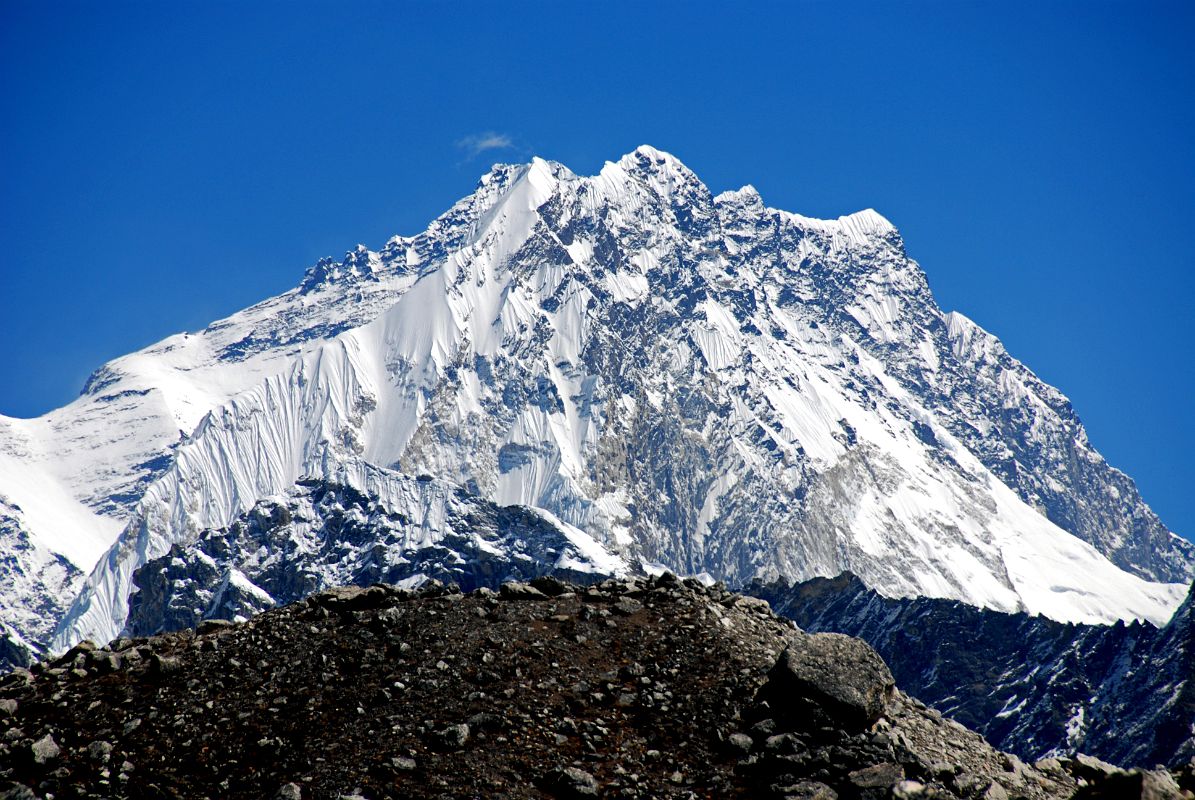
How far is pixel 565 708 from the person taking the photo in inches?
1236

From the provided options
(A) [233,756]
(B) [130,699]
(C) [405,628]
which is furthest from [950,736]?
(B) [130,699]

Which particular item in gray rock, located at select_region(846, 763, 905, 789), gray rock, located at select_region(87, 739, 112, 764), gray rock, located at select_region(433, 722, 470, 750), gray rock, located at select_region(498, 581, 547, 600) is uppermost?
gray rock, located at select_region(498, 581, 547, 600)

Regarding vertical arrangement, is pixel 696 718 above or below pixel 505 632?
below

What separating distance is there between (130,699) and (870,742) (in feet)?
59.0

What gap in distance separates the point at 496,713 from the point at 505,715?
0.24 m

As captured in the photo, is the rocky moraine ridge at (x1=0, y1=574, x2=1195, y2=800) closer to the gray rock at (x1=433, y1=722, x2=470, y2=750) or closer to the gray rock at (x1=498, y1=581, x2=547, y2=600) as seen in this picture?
the gray rock at (x1=433, y1=722, x2=470, y2=750)

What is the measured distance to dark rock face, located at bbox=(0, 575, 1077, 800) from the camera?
28938 millimetres

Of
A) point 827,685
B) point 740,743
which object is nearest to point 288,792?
point 740,743

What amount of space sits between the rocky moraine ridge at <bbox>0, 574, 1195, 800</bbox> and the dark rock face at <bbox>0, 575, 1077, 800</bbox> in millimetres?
54

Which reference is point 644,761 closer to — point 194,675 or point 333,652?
point 333,652

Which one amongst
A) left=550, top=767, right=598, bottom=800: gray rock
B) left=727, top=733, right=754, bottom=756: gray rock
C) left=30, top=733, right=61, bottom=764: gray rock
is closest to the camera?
left=550, top=767, right=598, bottom=800: gray rock

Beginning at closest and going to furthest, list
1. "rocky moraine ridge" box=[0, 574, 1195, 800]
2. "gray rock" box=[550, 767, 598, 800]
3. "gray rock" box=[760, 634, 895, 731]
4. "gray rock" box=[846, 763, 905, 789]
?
"gray rock" box=[846, 763, 905, 789] < "gray rock" box=[550, 767, 598, 800] < "rocky moraine ridge" box=[0, 574, 1195, 800] < "gray rock" box=[760, 634, 895, 731]

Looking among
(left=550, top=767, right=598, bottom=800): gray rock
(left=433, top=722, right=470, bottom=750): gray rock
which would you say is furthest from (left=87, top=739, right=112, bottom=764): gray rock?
(left=550, top=767, right=598, bottom=800): gray rock

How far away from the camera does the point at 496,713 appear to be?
31172 millimetres
